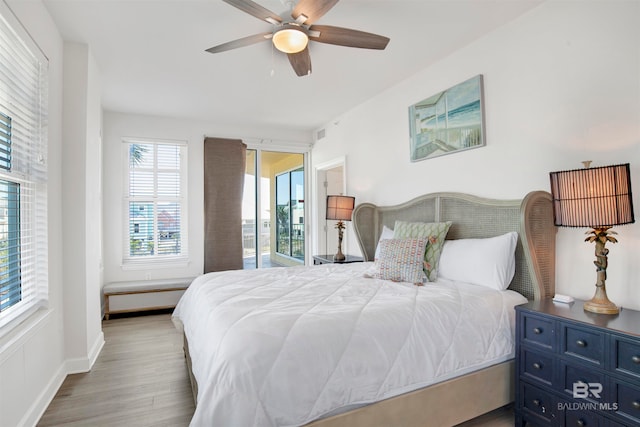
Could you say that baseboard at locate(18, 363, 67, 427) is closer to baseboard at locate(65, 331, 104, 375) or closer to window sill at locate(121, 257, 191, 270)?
baseboard at locate(65, 331, 104, 375)

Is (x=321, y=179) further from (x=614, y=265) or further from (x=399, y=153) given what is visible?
(x=614, y=265)

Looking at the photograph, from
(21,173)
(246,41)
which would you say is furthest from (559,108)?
(21,173)

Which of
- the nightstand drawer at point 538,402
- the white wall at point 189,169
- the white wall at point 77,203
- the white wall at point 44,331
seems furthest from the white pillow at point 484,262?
the white wall at point 189,169

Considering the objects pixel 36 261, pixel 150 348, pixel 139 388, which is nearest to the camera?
pixel 36 261

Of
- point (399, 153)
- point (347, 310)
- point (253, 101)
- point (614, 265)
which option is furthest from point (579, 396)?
point (253, 101)

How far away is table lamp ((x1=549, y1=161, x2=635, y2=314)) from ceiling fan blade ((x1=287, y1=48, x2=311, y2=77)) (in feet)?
6.02

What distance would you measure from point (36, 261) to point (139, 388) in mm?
1151

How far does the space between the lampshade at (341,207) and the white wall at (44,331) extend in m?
2.74

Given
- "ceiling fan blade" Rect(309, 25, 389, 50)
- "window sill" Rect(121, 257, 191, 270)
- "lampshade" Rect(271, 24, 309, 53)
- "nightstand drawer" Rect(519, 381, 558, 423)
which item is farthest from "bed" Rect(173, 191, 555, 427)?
"window sill" Rect(121, 257, 191, 270)

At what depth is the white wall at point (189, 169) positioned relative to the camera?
15.1ft

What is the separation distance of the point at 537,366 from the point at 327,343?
1.23 metres

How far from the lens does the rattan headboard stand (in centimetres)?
218

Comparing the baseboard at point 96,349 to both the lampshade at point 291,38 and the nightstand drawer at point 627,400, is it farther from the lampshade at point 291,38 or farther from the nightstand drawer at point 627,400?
the nightstand drawer at point 627,400

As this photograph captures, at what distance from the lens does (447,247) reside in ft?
8.73
